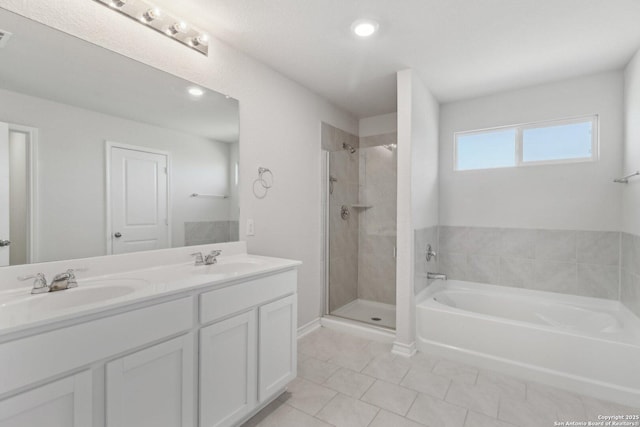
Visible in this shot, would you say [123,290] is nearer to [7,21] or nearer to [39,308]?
[39,308]

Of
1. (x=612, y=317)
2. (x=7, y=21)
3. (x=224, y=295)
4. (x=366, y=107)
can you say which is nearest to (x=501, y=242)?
(x=612, y=317)

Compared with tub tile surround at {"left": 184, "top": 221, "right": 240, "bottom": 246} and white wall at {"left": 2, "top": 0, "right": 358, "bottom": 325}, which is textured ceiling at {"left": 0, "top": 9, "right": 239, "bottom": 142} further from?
tub tile surround at {"left": 184, "top": 221, "right": 240, "bottom": 246}

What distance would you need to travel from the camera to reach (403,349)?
2564 millimetres

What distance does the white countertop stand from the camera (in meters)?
0.97

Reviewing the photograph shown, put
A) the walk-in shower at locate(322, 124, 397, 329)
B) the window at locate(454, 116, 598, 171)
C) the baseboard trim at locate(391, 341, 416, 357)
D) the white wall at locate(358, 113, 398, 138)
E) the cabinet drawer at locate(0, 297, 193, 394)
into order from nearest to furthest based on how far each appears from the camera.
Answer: the cabinet drawer at locate(0, 297, 193, 394) < the baseboard trim at locate(391, 341, 416, 357) < the window at locate(454, 116, 598, 171) < the walk-in shower at locate(322, 124, 397, 329) < the white wall at locate(358, 113, 398, 138)

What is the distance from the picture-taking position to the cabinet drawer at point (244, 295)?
1435mm

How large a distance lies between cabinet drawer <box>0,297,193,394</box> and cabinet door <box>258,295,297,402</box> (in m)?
0.53

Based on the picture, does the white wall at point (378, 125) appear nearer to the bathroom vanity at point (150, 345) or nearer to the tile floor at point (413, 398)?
the bathroom vanity at point (150, 345)

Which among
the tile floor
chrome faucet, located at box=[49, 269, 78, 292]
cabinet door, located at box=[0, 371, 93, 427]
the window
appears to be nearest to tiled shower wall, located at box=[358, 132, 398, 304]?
the window

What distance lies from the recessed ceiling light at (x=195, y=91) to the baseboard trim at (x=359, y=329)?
94.4 inches

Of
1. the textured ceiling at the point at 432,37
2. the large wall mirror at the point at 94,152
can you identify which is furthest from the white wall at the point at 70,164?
the textured ceiling at the point at 432,37

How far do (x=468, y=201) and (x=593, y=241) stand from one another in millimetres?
1079

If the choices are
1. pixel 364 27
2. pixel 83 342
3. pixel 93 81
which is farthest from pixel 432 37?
pixel 83 342

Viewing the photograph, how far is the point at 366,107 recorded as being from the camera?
11.5 ft
